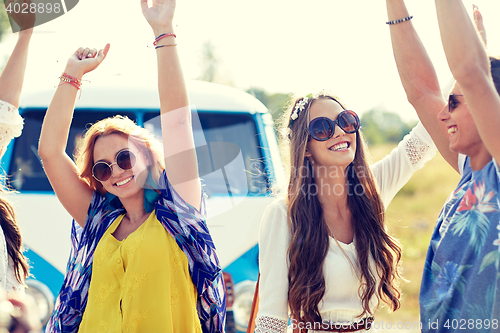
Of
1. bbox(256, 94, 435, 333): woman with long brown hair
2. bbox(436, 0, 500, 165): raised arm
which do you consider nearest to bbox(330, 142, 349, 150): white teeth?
bbox(256, 94, 435, 333): woman with long brown hair

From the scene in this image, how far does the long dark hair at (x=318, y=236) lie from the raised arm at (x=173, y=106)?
545 millimetres

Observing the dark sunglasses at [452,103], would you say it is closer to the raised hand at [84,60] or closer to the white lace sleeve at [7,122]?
the raised hand at [84,60]

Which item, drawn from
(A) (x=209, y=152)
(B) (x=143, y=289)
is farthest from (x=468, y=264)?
(A) (x=209, y=152)

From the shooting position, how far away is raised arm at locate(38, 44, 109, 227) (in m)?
2.34

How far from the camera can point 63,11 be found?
8.93 ft

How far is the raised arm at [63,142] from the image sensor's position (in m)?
2.34

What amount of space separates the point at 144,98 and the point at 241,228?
4.63ft

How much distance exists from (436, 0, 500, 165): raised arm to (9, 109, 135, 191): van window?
2.91m

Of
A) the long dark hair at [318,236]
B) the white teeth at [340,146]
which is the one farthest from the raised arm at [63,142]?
the white teeth at [340,146]

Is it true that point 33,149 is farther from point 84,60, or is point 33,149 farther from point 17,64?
point 84,60

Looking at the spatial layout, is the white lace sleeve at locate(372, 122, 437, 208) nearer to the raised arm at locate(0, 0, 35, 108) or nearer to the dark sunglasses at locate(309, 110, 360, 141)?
the dark sunglasses at locate(309, 110, 360, 141)

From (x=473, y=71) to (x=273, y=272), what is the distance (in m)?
1.19

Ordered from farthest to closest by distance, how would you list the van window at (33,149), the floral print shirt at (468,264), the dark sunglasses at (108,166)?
the van window at (33,149), the dark sunglasses at (108,166), the floral print shirt at (468,264)

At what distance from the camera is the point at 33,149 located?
383 cm
